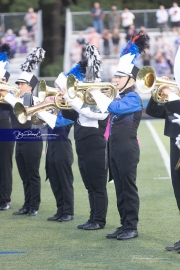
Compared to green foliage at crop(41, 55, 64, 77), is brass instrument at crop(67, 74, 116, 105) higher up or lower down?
higher up

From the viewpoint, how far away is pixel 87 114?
7812 mm

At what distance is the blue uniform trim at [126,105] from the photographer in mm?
7297

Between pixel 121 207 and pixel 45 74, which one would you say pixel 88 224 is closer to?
pixel 121 207

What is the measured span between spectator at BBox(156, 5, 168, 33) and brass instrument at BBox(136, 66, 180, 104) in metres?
19.5

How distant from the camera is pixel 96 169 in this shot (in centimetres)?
825

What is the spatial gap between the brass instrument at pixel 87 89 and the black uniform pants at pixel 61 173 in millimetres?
1355

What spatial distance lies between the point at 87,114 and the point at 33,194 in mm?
1887

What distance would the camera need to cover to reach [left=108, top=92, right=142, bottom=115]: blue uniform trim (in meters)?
7.30

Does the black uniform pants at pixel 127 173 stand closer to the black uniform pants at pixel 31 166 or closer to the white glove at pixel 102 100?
the white glove at pixel 102 100

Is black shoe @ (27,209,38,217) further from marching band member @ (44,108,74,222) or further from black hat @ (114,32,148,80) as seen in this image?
black hat @ (114,32,148,80)

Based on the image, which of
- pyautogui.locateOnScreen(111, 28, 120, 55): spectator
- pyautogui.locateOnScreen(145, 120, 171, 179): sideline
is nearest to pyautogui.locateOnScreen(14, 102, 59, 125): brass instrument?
pyautogui.locateOnScreen(145, 120, 171, 179): sideline

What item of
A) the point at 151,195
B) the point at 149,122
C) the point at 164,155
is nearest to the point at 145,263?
the point at 151,195

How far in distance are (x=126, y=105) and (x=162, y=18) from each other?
63.6 feet
